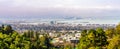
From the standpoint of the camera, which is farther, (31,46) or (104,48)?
(31,46)

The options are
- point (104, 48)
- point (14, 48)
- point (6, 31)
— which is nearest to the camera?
point (104, 48)

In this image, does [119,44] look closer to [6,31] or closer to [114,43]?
[114,43]

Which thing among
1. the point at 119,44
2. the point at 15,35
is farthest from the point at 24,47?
the point at 119,44

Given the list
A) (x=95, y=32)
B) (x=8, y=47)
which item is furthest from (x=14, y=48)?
(x=95, y=32)

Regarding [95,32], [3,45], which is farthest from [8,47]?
[95,32]

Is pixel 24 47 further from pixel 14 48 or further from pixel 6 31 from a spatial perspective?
pixel 6 31

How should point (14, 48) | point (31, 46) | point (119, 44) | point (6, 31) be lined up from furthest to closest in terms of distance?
point (6, 31) < point (31, 46) < point (14, 48) < point (119, 44)

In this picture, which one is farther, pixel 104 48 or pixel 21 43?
pixel 21 43

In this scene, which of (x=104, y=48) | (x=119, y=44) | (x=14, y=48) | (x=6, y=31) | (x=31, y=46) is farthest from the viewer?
(x=6, y=31)
